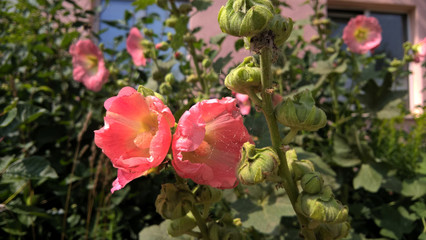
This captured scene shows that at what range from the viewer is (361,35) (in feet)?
4.60

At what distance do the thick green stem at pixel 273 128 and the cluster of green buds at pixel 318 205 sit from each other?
0.5 inches

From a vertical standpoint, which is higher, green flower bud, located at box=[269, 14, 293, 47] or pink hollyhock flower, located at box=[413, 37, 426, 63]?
green flower bud, located at box=[269, 14, 293, 47]

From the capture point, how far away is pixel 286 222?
2.86 feet

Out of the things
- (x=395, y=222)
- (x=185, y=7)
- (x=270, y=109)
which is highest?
(x=185, y=7)

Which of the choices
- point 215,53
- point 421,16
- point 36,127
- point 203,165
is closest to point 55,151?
point 36,127

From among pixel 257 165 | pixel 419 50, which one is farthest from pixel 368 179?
pixel 257 165

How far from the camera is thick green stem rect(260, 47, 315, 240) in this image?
322 mm

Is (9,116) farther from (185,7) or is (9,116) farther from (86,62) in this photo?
(86,62)

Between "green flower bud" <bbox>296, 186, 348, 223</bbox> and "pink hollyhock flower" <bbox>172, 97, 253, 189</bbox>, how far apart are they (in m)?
0.08

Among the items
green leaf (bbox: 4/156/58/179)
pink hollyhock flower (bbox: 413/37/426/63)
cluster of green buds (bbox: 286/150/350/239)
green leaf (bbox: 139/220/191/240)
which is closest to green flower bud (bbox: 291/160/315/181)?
cluster of green buds (bbox: 286/150/350/239)

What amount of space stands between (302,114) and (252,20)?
0.33 feet

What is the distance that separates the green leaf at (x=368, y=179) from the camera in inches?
39.2

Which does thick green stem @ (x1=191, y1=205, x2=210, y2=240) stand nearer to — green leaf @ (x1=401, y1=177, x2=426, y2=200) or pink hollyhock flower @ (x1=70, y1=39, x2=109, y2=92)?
green leaf @ (x1=401, y1=177, x2=426, y2=200)

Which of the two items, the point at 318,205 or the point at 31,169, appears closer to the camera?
the point at 318,205
